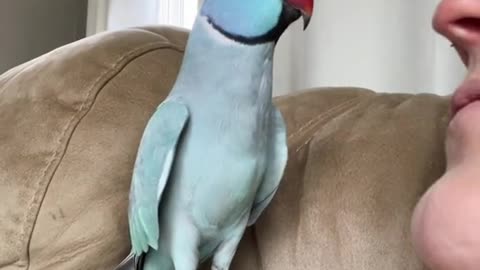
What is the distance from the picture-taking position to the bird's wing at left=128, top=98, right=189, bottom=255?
2.04ft

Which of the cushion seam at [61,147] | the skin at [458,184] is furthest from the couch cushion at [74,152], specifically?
the skin at [458,184]

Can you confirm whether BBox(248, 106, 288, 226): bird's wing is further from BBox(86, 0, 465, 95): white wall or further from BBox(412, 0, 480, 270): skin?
BBox(86, 0, 465, 95): white wall

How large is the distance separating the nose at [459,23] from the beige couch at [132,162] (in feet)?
0.76

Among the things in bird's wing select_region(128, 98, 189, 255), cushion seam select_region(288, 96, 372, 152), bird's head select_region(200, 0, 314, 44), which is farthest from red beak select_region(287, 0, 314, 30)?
cushion seam select_region(288, 96, 372, 152)

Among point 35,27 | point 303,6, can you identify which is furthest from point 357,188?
point 35,27

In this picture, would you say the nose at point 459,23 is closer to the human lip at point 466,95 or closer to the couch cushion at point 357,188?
the human lip at point 466,95

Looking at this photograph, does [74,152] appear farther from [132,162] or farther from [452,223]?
[452,223]

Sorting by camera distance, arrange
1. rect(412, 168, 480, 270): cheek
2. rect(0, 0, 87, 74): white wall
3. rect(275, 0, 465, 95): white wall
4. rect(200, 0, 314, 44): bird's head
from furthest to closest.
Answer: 1. rect(0, 0, 87, 74): white wall
2. rect(275, 0, 465, 95): white wall
3. rect(200, 0, 314, 44): bird's head
4. rect(412, 168, 480, 270): cheek

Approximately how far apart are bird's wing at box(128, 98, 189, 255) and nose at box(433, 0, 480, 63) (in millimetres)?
225

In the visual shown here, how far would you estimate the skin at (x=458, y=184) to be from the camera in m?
0.43

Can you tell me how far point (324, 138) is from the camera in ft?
2.61

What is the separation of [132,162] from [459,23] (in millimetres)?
420

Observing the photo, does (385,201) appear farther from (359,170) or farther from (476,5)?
(476,5)

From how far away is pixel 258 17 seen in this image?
608 millimetres
